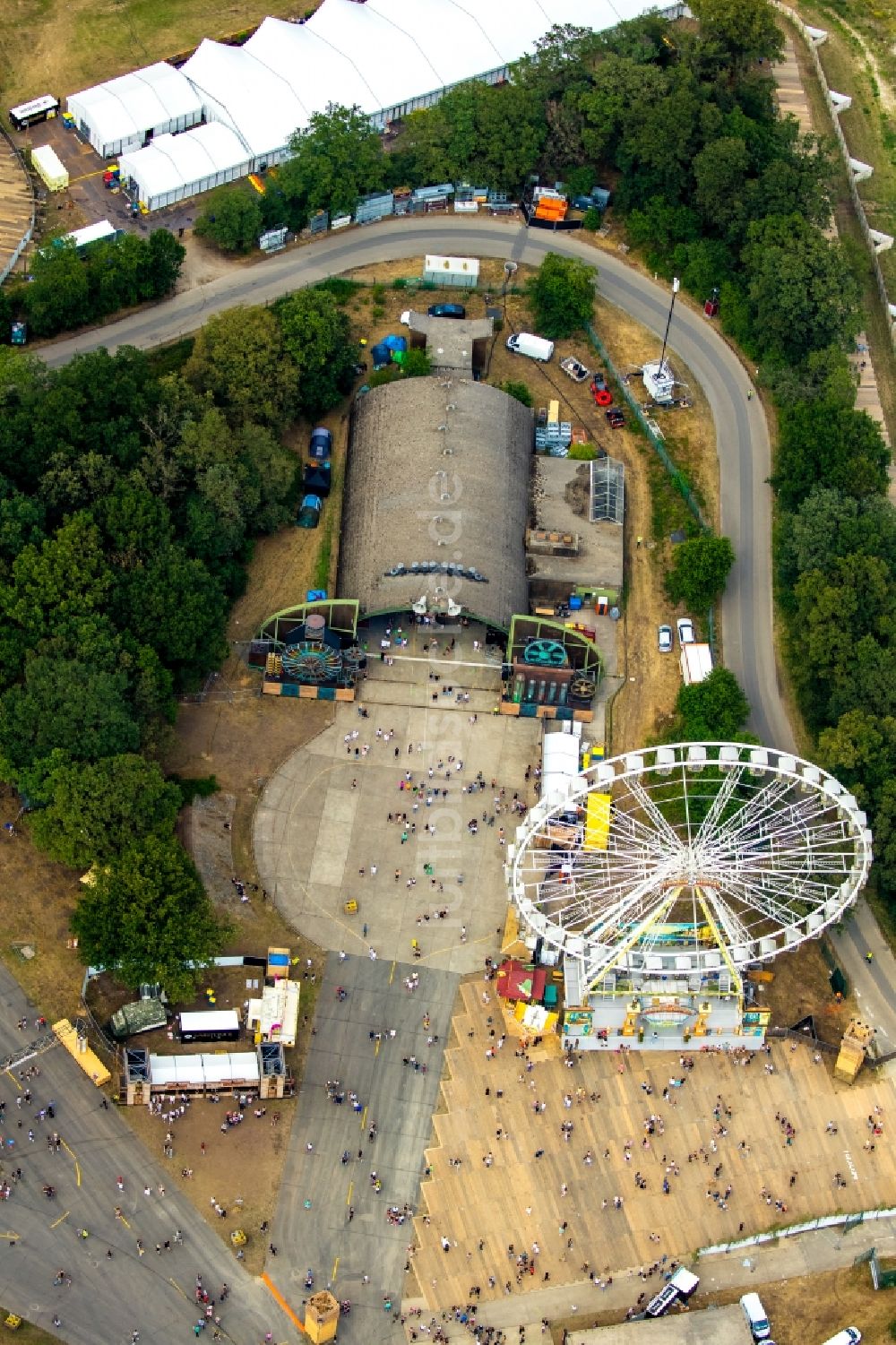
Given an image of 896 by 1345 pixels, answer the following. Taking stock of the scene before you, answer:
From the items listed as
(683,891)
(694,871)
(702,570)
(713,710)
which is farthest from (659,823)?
(702,570)

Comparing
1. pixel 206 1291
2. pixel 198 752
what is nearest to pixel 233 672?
pixel 198 752

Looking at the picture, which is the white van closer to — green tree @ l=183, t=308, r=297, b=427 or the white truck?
the white truck

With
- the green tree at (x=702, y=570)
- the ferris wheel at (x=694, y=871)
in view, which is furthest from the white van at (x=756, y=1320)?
the green tree at (x=702, y=570)

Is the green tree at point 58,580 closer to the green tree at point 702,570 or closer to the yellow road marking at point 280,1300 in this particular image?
the green tree at point 702,570

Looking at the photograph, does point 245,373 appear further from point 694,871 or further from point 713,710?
point 694,871

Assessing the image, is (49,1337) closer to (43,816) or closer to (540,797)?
(43,816)

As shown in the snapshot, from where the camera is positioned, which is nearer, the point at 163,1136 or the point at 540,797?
the point at 163,1136
